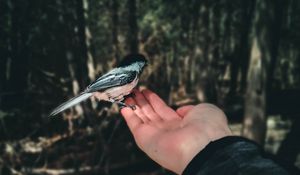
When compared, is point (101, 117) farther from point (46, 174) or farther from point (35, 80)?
point (35, 80)

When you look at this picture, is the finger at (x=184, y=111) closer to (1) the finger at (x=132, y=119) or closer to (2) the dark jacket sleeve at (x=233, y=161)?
(1) the finger at (x=132, y=119)

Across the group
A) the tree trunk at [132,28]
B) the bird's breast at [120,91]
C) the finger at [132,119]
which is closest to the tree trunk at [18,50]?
the tree trunk at [132,28]

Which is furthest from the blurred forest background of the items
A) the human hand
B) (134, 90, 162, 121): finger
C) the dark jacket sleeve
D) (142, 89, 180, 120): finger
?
(134, 90, 162, 121): finger

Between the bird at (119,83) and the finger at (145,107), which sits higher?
the bird at (119,83)

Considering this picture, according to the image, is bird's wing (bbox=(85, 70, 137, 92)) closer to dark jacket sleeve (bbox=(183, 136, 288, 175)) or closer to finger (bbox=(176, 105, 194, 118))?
finger (bbox=(176, 105, 194, 118))

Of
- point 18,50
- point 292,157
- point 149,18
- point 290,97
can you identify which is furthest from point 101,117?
point 149,18

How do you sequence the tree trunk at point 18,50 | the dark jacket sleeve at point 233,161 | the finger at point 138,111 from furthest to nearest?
the tree trunk at point 18,50
the finger at point 138,111
the dark jacket sleeve at point 233,161

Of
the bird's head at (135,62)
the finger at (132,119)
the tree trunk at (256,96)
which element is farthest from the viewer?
the tree trunk at (256,96)
